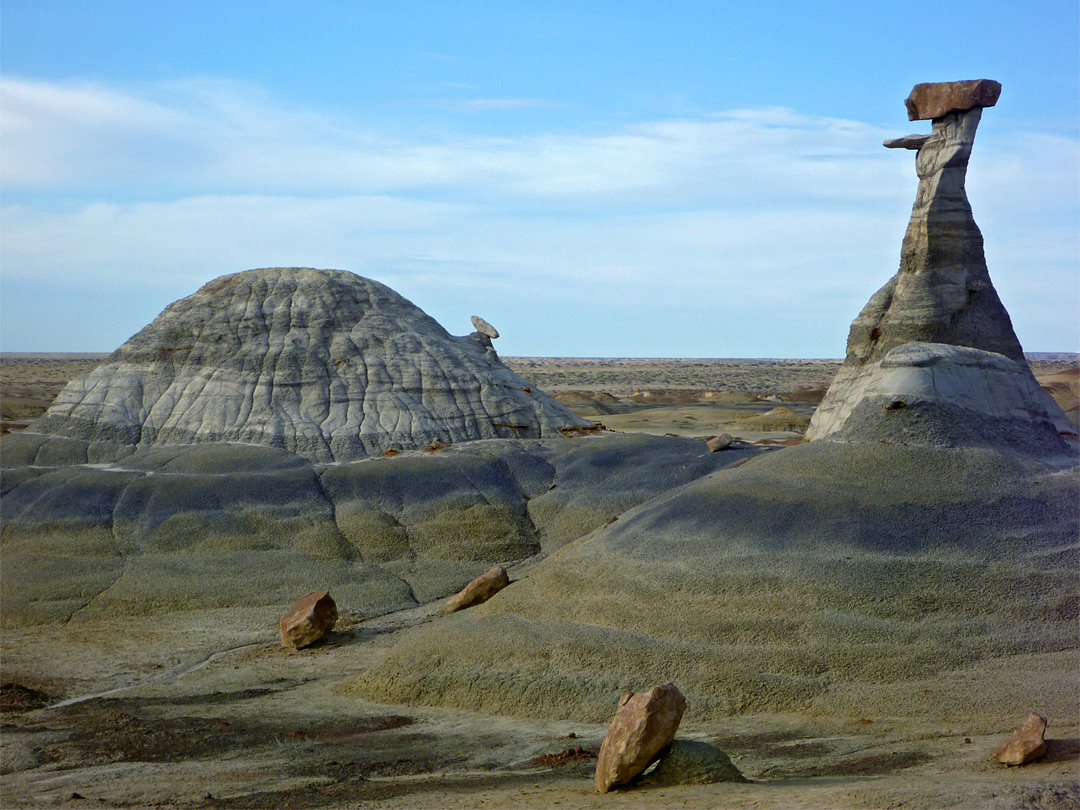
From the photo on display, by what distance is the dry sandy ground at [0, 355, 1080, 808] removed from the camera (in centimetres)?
828

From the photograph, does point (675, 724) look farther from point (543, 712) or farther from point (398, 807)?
point (543, 712)

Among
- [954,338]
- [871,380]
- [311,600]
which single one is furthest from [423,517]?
[954,338]

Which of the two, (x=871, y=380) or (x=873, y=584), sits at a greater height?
(x=871, y=380)

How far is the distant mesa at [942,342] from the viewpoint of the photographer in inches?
655

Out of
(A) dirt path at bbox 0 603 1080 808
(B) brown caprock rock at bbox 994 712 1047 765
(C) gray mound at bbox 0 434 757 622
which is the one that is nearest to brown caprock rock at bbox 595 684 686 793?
(A) dirt path at bbox 0 603 1080 808

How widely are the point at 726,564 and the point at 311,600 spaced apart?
21.1ft

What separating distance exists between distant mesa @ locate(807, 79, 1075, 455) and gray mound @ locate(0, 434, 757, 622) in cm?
419

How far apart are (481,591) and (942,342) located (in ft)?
30.2

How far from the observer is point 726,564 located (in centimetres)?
1398

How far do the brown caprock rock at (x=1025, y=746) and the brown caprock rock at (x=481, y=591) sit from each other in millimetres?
8932

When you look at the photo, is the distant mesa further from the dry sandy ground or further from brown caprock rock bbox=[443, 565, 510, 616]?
the dry sandy ground

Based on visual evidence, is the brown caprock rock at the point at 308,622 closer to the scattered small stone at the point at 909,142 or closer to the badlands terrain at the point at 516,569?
the badlands terrain at the point at 516,569

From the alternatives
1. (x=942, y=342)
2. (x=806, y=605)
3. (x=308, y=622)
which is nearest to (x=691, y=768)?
(x=806, y=605)

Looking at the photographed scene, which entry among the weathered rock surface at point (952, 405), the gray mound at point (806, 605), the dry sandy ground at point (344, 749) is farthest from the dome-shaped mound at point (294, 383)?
the weathered rock surface at point (952, 405)
